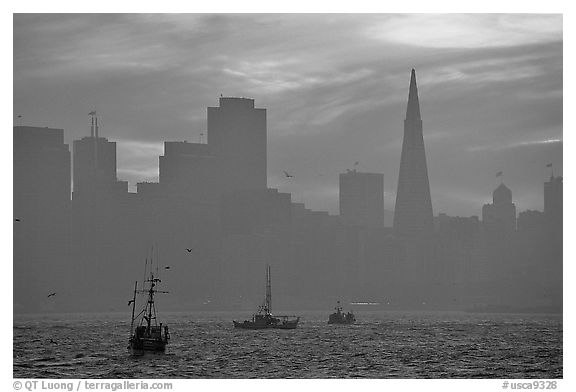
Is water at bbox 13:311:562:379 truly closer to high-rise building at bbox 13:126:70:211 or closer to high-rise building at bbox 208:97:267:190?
high-rise building at bbox 208:97:267:190

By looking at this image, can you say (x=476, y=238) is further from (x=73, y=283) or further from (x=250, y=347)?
(x=250, y=347)

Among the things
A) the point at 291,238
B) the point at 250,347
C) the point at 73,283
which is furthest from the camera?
the point at 291,238

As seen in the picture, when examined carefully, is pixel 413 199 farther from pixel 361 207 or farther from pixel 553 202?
pixel 553 202

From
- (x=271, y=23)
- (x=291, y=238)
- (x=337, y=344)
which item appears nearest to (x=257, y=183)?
(x=291, y=238)

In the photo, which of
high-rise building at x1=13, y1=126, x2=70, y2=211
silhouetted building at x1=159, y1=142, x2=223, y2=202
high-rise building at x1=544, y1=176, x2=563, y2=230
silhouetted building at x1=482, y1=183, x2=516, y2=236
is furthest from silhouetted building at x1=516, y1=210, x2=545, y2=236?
high-rise building at x1=13, y1=126, x2=70, y2=211

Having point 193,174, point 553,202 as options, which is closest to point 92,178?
point 193,174

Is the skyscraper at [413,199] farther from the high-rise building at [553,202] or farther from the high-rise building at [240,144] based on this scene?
the high-rise building at [553,202]

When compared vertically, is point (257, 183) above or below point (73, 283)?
above
